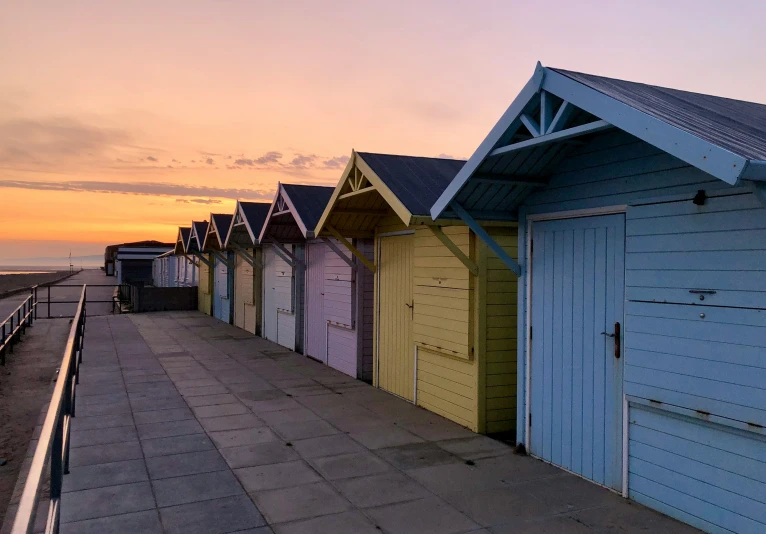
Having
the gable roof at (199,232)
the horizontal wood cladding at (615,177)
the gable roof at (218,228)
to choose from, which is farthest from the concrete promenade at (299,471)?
the gable roof at (199,232)

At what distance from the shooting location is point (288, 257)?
1445 cm

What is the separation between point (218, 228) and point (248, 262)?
2.44 m

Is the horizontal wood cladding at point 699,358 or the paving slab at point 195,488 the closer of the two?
the horizontal wood cladding at point 699,358

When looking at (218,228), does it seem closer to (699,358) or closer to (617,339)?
(617,339)

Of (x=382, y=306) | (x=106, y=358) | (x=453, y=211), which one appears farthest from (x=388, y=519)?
(x=106, y=358)

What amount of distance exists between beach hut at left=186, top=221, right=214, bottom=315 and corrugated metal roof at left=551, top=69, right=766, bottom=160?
19.1m

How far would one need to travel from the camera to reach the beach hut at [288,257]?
12212mm

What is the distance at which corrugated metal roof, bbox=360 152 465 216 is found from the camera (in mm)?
7637

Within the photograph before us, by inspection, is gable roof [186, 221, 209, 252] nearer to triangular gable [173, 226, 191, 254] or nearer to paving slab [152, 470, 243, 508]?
triangular gable [173, 226, 191, 254]

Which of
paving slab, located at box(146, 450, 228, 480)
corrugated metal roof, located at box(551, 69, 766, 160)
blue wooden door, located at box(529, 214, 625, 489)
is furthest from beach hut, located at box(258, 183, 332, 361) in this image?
corrugated metal roof, located at box(551, 69, 766, 160)

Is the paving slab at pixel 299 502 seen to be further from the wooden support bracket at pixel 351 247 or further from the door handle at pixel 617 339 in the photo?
the wooden support bracket at pixel 351 247

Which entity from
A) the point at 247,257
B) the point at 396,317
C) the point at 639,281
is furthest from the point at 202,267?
the point at 639,281

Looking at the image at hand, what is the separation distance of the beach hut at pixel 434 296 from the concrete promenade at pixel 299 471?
1.49 ft

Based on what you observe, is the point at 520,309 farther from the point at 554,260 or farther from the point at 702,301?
the point at 702,301
